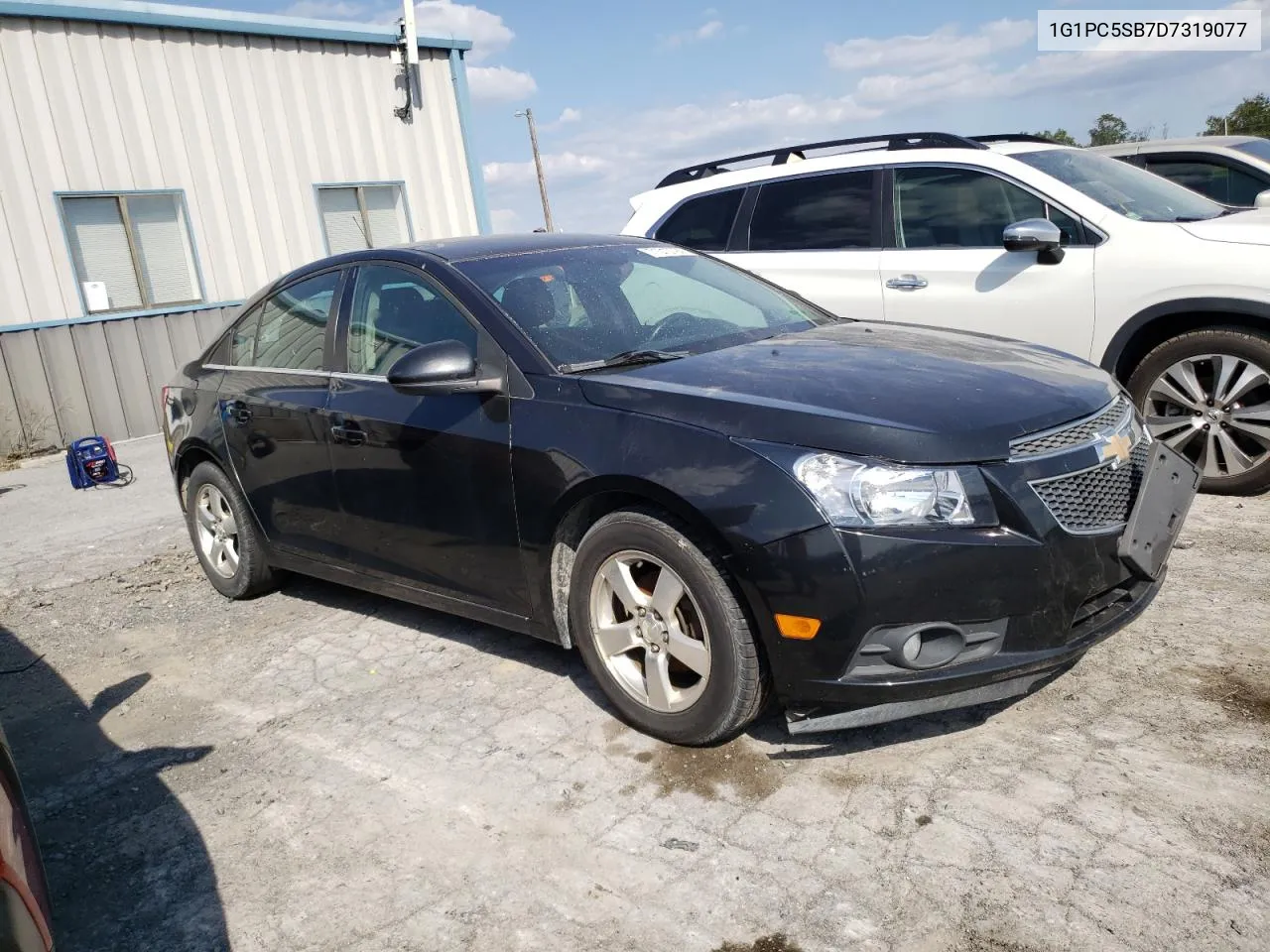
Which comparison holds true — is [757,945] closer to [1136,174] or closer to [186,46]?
[1136,174]

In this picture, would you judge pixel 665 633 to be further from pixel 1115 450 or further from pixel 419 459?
pixel 1115 450

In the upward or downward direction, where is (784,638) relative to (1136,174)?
downward

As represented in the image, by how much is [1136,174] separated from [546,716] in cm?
499

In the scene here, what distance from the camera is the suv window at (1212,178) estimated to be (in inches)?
324

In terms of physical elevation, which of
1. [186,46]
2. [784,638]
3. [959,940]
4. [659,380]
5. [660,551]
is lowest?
[959,940]

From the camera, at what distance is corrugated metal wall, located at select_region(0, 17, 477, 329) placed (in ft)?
32.9

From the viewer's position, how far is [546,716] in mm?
3633

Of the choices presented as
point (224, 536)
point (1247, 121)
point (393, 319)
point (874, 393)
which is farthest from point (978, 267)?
point (1247, 121)

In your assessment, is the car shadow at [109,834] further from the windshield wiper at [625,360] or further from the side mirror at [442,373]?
the windshield wiper at [625,360]

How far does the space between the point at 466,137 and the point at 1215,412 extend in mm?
10497

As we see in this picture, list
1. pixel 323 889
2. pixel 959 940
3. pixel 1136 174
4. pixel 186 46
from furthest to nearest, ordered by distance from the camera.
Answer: pixel 186 46 → pixel 1136 174 → pixel 323 889 → pixel 959 940

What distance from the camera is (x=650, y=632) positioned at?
3230mm

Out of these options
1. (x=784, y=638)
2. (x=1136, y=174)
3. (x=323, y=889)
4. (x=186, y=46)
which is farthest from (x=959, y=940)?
(x=186, y=46)

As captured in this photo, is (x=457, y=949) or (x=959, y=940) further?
(x=457, y=949)
